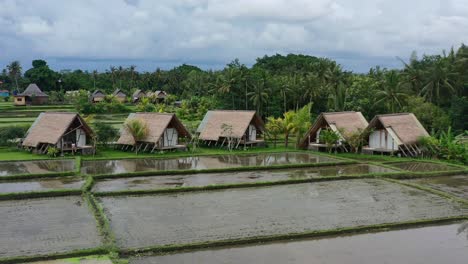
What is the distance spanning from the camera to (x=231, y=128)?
2980cm

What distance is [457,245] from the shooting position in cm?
1263

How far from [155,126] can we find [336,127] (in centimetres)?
980

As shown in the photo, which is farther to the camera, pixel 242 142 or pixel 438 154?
pixel 242 142

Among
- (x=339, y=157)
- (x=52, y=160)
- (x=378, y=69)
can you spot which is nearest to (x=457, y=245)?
(x=339, y=157)

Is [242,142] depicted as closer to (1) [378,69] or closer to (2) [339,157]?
(2) [339,157]

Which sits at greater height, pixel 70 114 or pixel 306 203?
pixel 70 114

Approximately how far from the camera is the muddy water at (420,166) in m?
23.8

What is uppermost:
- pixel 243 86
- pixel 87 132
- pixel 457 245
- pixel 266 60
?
pixel 266 60

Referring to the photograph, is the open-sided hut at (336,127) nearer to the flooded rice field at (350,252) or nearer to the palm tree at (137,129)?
the palm tree at (137,129)

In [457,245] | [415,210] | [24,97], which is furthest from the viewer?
[24,97]

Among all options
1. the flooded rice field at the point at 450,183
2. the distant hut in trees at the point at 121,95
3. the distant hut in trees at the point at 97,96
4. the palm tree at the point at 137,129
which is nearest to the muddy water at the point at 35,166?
the palm tree at the point at 137,129

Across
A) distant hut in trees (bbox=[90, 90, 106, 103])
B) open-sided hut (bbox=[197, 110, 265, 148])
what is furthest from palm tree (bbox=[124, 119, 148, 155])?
distant hut in trees (bbox=[90, 90, 106, 103])

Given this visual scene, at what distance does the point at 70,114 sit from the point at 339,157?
13.8m

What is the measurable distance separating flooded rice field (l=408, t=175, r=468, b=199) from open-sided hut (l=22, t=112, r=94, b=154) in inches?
628
